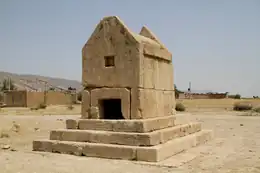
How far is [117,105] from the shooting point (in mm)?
9438

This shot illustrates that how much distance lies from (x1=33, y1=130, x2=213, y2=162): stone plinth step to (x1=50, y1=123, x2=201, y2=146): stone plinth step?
15 centimetres

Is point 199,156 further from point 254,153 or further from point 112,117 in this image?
point 112,117

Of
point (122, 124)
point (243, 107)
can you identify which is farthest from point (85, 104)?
point (243, 107)

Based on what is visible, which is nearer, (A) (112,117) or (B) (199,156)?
(B) (199,156)

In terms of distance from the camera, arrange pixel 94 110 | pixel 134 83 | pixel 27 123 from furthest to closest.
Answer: pixel 27 123 → pixel 94 110 → pixel 134 83

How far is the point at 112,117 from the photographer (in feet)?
29.9

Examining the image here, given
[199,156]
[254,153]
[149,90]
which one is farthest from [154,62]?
[254,153]

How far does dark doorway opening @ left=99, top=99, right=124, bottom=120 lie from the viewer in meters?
8.79

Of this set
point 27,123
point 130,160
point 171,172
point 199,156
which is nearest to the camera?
point 171,172

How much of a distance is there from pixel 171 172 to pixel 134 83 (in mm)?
2710

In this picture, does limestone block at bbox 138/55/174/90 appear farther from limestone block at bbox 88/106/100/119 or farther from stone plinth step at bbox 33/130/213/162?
stone plinth step at bbox 33/130/213/162

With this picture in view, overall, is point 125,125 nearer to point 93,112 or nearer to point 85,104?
point 93,112

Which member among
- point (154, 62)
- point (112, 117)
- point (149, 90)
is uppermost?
point (154, 62)

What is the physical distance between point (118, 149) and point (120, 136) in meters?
0.36
